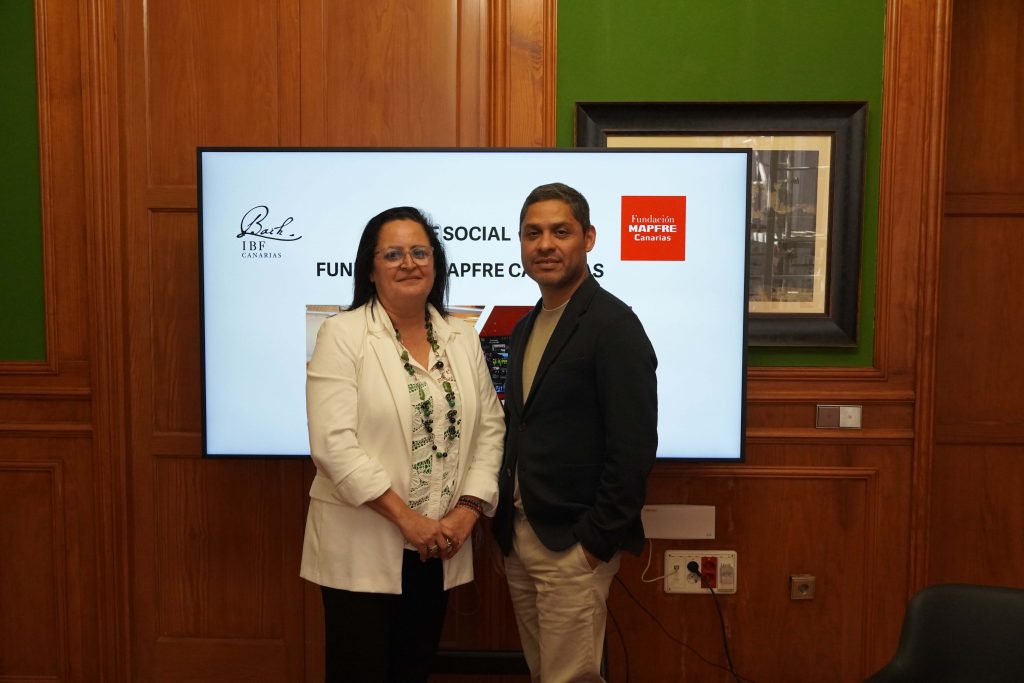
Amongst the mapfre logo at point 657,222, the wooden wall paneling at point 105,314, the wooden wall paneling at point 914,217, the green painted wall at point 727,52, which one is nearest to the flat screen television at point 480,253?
the mapfre logo at point 657,222

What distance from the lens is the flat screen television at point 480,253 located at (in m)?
2.14

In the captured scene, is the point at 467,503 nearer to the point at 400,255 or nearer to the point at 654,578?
the point at 400,255

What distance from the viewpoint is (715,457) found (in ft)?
7.13

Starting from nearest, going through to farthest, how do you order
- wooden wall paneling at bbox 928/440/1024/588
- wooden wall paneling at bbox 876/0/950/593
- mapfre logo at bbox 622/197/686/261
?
mapfre logo at bbox 622/197/686/261, wooden wall paneling at bbox 876/0/950/593, wooden wall paneling at bbox 928/440/1024/588

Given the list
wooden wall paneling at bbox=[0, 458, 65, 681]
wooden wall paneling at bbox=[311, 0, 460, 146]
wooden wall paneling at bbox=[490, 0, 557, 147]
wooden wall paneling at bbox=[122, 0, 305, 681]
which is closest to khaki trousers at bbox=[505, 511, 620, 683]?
wooden wall paneling at bbox=[122, 0, 305, 681]

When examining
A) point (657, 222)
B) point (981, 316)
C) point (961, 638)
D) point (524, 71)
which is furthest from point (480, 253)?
point (981, 316)

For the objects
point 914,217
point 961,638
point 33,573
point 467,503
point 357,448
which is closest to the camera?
point 961,638

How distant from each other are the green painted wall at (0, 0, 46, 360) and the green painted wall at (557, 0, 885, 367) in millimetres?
1788

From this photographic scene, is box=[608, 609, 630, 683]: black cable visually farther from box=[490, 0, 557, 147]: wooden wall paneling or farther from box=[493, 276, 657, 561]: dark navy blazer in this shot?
A: box=[490, 0, 557, 147]: wooden wall paneling

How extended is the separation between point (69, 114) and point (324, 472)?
167 centimetres

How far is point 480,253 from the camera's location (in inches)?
85.0

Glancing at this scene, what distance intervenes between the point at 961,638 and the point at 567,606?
80 centimetres

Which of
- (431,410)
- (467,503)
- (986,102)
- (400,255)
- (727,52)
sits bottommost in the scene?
(467,503)
